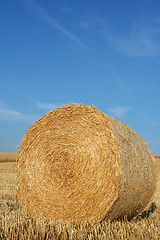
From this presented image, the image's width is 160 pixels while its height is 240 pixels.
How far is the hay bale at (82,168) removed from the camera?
4.29 m

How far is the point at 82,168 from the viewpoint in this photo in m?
4.55

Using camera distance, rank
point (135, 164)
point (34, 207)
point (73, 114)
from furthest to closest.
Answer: point (34, 207) < point (73, 114) < point (135, 164)

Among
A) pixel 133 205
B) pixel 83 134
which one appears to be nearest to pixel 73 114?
pixel 83 134

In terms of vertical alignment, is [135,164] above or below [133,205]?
above

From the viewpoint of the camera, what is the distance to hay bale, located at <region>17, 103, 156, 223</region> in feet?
14.1

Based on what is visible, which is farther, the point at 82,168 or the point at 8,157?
the point at 8,157

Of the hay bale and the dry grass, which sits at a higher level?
the dry grass

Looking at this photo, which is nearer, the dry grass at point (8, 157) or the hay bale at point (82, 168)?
the hay bale at point (82, 168)

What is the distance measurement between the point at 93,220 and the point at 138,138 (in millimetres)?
2037

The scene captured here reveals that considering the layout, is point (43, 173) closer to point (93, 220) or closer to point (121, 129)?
point (93, 220)

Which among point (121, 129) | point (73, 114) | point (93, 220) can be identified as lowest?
point (93, 220)

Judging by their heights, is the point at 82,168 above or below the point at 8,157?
below

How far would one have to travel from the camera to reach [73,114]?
16.1 feet

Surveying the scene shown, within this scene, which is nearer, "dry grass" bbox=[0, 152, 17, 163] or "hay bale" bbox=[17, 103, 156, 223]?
"hay bale" bbox=[17, 103, 156, 223]
